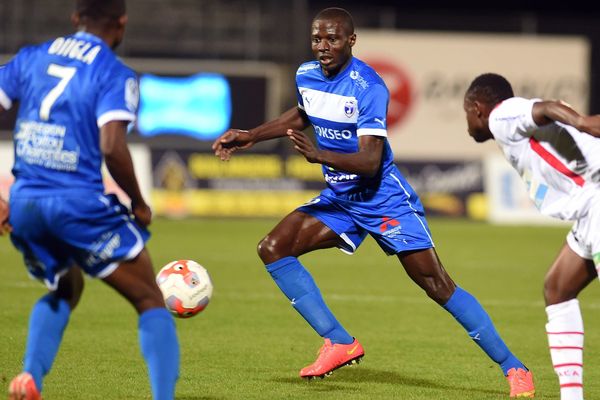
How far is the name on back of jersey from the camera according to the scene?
496 cm

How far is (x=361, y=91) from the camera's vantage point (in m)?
6.64

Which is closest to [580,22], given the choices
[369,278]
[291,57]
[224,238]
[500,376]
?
[291,57]

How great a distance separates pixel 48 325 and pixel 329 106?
230 centimetres

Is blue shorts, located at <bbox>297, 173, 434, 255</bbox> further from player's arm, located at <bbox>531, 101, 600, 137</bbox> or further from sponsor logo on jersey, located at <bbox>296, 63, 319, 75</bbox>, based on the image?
player's arm, located at <bbox>531, 101, 600, 137</bbox>

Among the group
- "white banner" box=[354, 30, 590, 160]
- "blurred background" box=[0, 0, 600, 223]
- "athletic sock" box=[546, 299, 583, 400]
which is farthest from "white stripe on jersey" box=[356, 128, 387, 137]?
"white banner" box=[354, 30, 590, 160]

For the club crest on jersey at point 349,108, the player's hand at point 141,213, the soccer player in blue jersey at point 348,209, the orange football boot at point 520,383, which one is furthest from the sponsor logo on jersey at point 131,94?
the orange football boot at point 520,383

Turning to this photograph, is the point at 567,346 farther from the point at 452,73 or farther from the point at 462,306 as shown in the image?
the point at 452,73

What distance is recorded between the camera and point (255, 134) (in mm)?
7012

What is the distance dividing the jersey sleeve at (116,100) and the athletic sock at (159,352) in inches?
35.0

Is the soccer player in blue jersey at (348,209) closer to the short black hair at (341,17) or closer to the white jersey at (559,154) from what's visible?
the short black hair at (341,17)

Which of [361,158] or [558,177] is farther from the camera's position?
[361,158]

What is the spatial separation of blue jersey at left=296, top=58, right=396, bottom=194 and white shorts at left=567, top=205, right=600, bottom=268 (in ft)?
4.56

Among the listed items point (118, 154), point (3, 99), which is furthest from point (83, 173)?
point (3, 99)

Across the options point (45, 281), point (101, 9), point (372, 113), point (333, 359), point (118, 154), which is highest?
point (101, 9)
